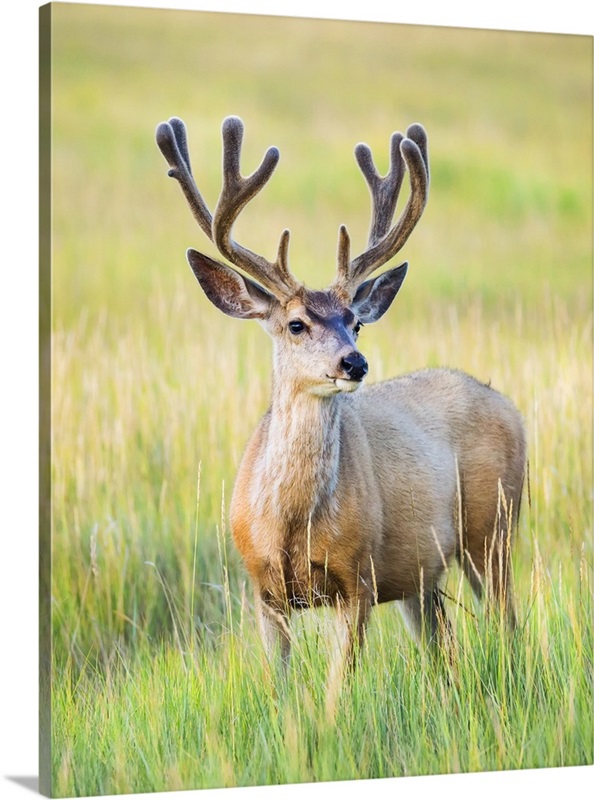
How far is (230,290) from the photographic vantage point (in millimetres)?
6844

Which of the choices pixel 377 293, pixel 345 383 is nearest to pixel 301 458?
pixel 345 383

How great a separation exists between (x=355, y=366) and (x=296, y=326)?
0.43m

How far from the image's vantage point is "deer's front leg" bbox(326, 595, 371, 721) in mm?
6616

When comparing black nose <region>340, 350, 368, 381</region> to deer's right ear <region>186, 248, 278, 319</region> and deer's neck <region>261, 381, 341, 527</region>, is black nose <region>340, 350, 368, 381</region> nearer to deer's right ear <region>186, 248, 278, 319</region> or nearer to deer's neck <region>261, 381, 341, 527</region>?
deer's neck <region>261, 381, 341, 527</region>

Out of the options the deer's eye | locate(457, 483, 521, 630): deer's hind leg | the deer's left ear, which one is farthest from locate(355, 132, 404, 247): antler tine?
locate(457, 483, 521, 630): deer's hind leg

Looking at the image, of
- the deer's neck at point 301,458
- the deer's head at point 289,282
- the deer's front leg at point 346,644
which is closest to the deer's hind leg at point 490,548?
the deer's front leg at point 346,644

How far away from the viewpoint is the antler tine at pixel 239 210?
21.9 feet

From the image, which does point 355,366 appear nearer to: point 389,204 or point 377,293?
point 377,293

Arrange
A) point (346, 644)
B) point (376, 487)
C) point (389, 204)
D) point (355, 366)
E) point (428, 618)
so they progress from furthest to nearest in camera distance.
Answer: point (428, 618), point (389, 204), point (376, 487), point (346, 644), point (355, 366)

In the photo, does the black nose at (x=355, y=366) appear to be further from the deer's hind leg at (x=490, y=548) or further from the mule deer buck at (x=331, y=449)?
the deer's hind leg at (x=490, y=548)

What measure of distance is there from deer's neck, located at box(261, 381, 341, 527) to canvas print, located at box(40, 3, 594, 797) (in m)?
0.01

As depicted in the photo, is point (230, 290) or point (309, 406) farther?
point (230, 290)

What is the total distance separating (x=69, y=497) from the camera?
7.47m

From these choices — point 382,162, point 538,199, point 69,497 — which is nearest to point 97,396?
point 69,497
